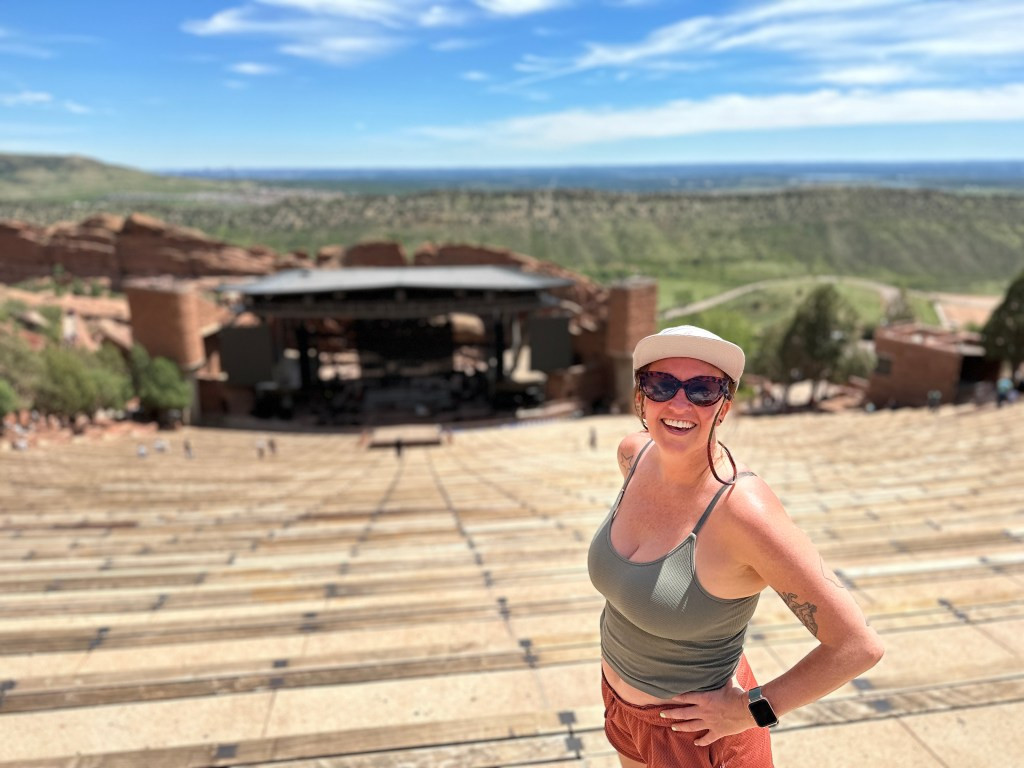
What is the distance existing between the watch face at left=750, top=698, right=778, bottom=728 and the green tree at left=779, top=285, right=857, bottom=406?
3277cm

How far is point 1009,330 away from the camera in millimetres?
25297

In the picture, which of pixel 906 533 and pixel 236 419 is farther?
pixel 236 419

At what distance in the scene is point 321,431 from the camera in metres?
29.0

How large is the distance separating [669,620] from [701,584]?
159 mm

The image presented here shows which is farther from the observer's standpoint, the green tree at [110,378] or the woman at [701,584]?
the green tree at [110,378]

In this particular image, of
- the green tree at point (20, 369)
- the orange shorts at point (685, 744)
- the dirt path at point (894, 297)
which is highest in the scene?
the orange shorts at point (685, 744)

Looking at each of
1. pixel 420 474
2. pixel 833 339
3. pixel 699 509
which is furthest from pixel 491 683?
pixel 833 339

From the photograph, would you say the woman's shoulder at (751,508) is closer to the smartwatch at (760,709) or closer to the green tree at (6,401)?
the smartwatch at (760,709)

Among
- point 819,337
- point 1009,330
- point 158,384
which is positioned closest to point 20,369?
point 158,384

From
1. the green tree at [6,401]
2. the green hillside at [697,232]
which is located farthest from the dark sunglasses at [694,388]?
the green hillside at [697,232]

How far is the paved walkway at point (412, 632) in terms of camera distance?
3.33 meters

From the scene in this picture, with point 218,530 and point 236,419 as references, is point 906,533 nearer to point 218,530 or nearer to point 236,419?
point 218,530

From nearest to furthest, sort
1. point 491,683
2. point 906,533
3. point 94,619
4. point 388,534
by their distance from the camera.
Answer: point 491,683 → point 94,619 → point 906,533 → point 388,534

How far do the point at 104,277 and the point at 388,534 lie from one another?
6289cm
